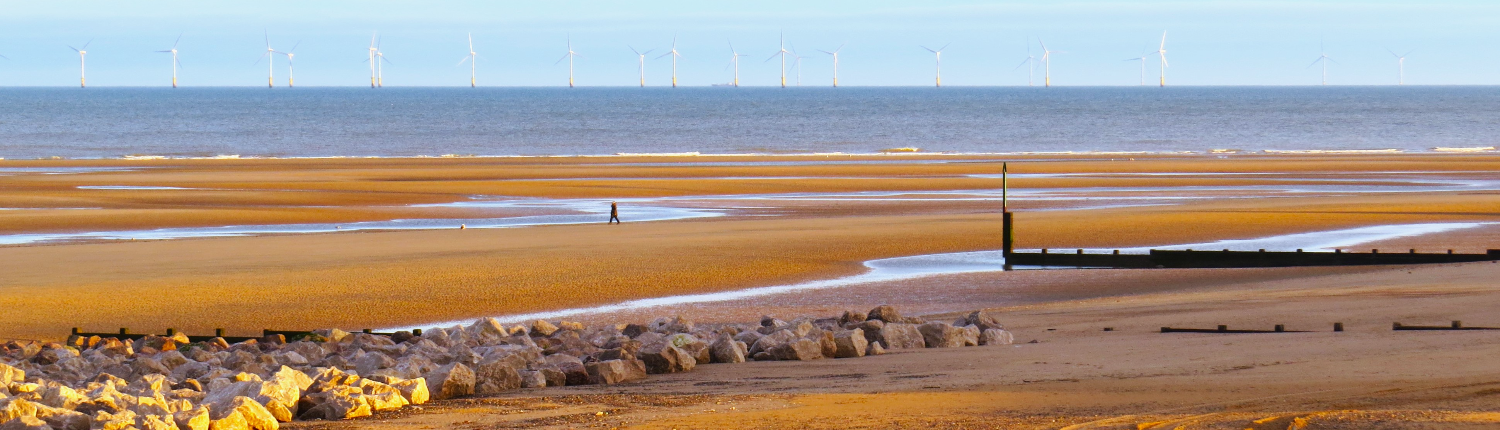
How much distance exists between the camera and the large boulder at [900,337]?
10.8 meters

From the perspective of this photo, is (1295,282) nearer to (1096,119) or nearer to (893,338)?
(893,338)

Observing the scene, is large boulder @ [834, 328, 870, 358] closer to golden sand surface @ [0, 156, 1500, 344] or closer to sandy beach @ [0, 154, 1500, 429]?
sandy beach @ [0, 154, 1500, 429]

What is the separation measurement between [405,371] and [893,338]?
11.4ft

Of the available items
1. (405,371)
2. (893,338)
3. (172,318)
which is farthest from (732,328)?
(172,318)

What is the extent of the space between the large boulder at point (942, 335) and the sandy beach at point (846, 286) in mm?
411

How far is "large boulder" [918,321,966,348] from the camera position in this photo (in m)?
10.8

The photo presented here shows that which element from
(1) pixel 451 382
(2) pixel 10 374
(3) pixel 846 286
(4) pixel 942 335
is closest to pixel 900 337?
(4) pixel 942 335

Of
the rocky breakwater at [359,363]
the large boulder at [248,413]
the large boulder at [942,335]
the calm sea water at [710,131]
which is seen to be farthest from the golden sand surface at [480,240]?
the calm sea water at [710,131]

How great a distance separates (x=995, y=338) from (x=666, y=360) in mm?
2603

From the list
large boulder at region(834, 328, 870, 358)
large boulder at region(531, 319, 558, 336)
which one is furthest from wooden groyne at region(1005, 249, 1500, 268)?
large boulder at region(834, 328, 870, 358)

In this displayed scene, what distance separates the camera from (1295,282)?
16.7m

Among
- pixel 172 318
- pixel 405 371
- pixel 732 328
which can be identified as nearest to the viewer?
pixel 405 371

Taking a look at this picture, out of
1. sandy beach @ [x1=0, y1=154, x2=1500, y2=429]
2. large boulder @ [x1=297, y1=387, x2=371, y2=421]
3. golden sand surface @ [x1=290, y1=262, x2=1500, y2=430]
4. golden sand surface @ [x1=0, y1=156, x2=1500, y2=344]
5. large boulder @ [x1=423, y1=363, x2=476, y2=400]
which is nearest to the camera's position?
golden sand surface @ [x1=290, y1=262, x2=1500, y2=430]

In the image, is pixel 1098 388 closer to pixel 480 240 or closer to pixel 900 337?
pixel 900 337
